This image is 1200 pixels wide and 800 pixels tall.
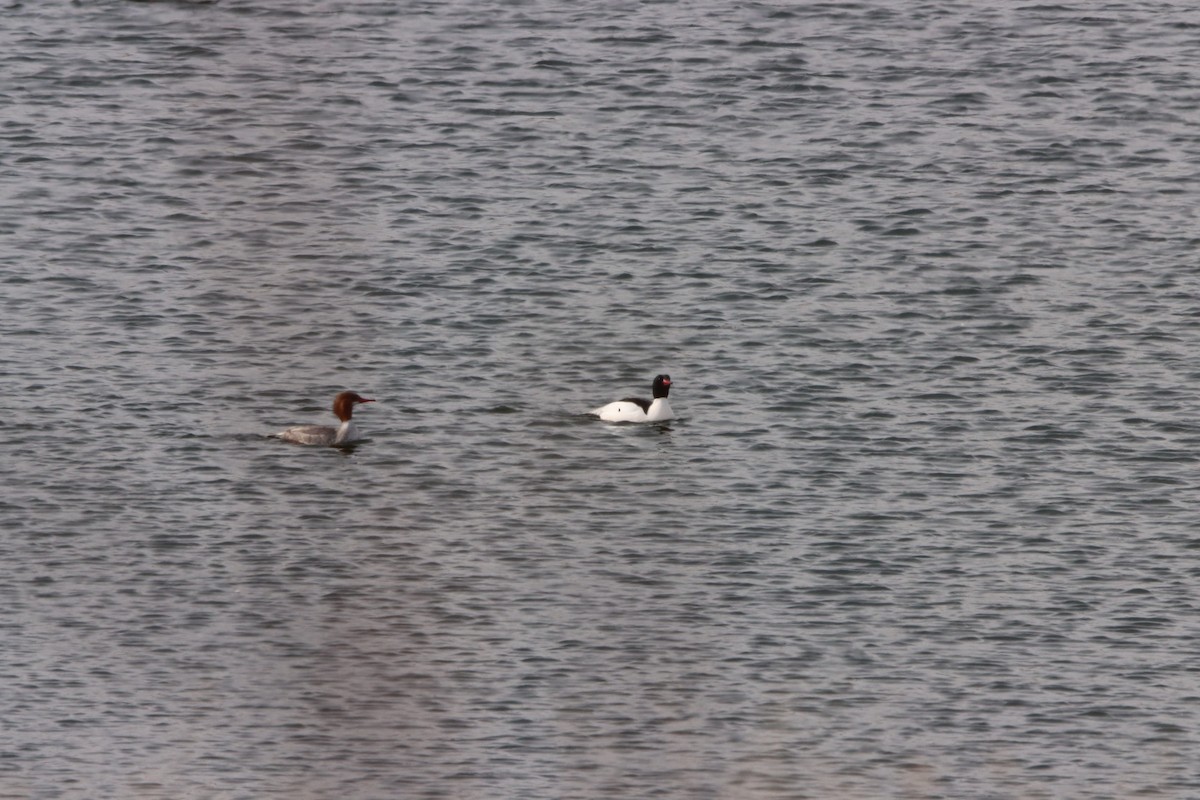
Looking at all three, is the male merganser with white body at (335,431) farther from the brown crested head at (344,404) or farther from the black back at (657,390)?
the black back at (657,390)

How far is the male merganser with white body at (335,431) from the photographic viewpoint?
19.8 metres

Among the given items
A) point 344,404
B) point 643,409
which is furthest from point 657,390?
point 344,404

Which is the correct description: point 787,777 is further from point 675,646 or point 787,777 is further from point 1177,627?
point 1177,627

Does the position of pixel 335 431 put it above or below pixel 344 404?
below

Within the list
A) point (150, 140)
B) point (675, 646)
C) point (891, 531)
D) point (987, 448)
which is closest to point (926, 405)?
point (987, 448)

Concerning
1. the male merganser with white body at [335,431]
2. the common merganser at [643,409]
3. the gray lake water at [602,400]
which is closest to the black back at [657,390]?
the common merganser at [643,409]

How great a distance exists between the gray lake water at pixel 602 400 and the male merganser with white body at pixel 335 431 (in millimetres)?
160

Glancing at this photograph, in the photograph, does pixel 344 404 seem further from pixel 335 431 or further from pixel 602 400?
pixel 602 400

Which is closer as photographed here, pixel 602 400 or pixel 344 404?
pixel 344 404

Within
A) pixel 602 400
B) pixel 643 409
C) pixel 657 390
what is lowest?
pixel 602 400

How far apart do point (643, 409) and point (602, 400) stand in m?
1.29

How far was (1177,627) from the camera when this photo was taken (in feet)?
45.9

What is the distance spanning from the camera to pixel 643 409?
2123cm

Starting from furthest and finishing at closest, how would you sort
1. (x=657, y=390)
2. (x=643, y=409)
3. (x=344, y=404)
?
(x=657, y=390) < (x=643, y=409) < (x=344, y=404)
